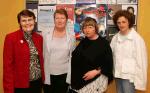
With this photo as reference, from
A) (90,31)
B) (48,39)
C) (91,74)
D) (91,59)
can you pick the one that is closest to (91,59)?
(91,59)

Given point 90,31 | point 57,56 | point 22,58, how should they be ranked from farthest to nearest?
point 57,56 → point 90,31 → point 22,58

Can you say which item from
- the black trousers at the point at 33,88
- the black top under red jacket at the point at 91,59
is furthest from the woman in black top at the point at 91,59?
the black trousers at the point at 33,88

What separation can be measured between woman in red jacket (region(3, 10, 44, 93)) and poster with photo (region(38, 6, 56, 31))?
2.15ft

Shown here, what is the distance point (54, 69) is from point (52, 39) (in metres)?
0.31

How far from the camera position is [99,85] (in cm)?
249

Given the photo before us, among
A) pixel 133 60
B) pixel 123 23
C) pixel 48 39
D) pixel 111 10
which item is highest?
pixel 111 10

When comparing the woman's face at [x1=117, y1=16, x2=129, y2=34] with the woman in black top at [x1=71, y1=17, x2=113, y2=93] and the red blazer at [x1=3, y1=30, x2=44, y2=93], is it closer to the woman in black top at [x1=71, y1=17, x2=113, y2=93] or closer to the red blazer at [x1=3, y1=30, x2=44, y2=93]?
the woman in black top at [x1=71, y1=17, x2=113, y2=93]

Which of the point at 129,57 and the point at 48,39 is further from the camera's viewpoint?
the point at 48,39

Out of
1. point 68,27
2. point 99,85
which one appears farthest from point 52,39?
point 99,85

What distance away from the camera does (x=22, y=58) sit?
2340 mm

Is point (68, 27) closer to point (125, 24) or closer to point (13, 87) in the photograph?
point (125, 24)

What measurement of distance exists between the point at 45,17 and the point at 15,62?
903mm

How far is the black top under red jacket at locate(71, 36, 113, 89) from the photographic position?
8.11 ft

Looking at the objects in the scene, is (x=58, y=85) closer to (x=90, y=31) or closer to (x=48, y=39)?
(x=48, y=39)
